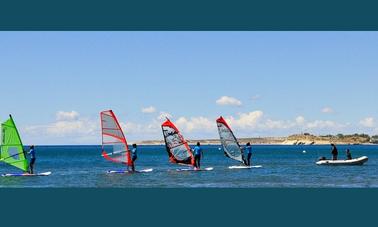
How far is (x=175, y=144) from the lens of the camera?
119 feet

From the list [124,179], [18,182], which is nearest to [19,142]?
[18,182]

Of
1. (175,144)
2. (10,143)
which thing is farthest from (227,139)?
(10,143)

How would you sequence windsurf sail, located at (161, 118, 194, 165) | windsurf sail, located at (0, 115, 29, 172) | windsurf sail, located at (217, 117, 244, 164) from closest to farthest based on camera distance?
windsurf sail, located at (0, 115, 29, 172), windsurf sail, located at (161, 118, 194, 165), windsurf sail, located at (217, 117, 244, 164)

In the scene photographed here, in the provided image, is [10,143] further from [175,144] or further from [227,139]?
[227,139]

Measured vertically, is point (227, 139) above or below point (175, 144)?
above

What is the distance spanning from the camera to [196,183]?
27969mm

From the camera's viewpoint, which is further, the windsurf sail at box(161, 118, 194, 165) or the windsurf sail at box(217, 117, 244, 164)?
the windsurf sail at box(217, 117, 244, 164)

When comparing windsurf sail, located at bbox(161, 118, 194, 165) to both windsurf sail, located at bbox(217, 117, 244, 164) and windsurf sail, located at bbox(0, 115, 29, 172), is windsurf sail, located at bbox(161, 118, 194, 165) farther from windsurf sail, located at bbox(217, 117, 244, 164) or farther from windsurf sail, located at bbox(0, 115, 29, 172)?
windsurf sail, located at bbox(0, 115, 29, 172)

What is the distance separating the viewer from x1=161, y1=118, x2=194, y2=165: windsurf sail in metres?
36.2

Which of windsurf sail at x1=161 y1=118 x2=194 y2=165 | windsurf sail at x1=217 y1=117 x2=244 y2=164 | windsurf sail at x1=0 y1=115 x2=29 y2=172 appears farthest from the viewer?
windsurf sail at x1=217 y1=117 x2=244 y2=164

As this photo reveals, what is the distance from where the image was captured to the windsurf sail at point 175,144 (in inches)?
1425

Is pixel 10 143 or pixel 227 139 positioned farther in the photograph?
pixel 227 139

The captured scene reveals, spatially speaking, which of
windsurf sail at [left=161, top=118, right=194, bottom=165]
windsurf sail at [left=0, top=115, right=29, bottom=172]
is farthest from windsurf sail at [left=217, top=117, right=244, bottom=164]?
windsurf sail at [left=0, top=115, right=29, bottom=172]

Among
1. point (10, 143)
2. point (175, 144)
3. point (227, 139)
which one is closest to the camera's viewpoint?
point (10, 143)
